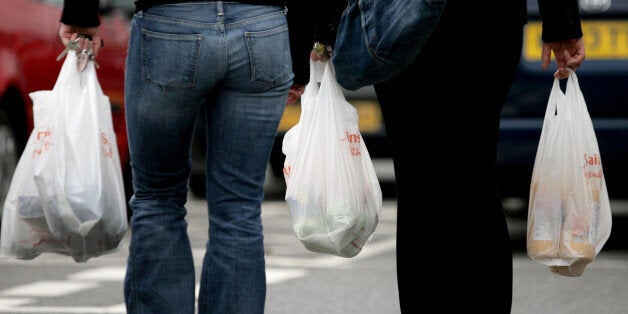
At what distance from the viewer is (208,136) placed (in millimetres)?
3402

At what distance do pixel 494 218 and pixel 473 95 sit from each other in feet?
1.03

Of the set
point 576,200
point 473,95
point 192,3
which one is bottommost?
point 576,200

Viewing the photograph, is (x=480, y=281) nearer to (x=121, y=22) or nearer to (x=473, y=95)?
(x=473, y=95)

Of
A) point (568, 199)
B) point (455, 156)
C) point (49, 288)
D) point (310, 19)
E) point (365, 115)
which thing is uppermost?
point (310, 19)

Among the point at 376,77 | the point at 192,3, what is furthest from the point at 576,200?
the point at 192,3

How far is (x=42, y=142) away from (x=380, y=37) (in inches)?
52.3

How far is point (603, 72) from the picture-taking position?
630cm

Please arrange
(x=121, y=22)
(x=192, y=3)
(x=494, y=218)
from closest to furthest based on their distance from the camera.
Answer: (x=192, y=3)
(x=494, y=218)
(x=121, y=22)

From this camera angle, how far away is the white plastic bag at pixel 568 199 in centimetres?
395

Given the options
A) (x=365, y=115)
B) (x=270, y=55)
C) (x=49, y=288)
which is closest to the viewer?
(x=270, y=55)

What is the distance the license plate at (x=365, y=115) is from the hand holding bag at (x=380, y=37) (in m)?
4.48

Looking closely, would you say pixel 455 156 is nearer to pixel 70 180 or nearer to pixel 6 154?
pixel 70 180

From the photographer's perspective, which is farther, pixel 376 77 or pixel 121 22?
pixel 121 22

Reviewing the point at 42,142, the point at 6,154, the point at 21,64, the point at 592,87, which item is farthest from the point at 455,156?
the point at 6,154
